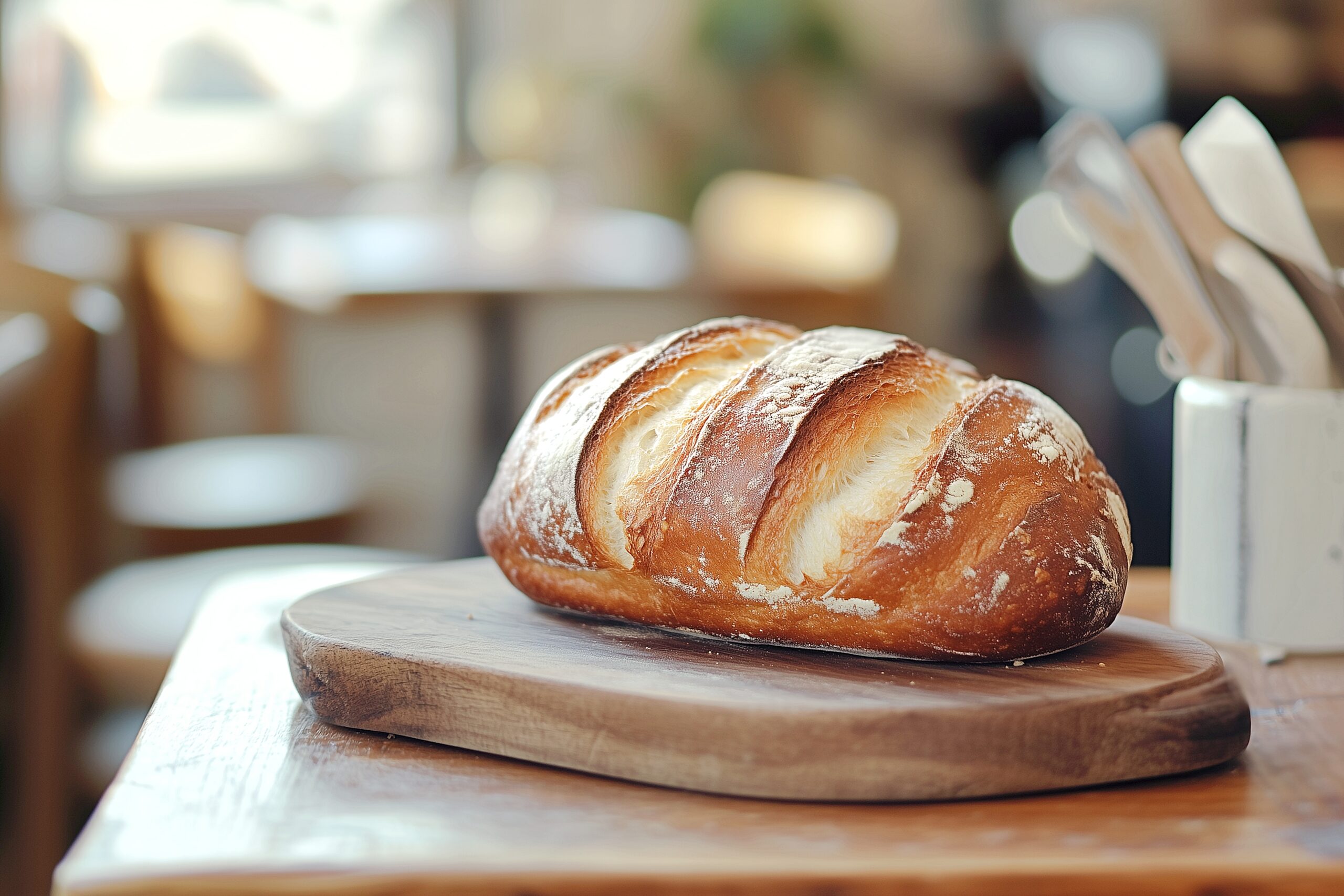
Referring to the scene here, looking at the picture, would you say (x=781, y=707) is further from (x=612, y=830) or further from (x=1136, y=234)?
(x=1136, y=234)

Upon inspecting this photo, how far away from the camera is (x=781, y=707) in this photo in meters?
0.70

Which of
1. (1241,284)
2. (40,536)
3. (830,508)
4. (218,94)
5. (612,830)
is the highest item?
(218,94)

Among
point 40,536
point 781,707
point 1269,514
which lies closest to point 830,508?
point 781,707

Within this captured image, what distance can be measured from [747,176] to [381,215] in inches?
58.3

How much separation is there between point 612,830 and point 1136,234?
67 cm

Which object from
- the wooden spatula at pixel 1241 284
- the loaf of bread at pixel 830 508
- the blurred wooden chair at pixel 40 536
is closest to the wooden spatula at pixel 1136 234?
the wooden spatula at pixel 1241 284

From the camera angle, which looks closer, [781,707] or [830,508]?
[781,707]

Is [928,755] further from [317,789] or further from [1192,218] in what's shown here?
[1192,218]

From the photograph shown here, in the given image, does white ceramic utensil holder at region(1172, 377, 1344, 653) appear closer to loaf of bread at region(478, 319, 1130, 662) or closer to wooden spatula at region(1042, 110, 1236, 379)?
wooden spatula at region(1042, 110, 1236, 379)

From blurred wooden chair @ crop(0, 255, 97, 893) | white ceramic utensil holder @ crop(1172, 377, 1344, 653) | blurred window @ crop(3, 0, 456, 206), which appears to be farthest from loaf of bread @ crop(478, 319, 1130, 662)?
blurred window @ crop(3, 0, 456, 206)

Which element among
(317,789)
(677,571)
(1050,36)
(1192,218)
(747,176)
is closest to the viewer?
(317,789)

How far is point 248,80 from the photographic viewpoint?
4973mm

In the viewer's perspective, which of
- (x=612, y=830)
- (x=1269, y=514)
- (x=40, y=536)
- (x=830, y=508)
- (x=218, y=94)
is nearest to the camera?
(x=612, y=830)

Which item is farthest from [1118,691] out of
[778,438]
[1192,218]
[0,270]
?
[0,270]
